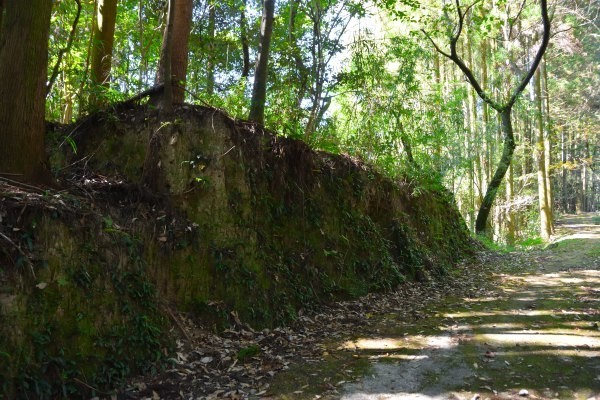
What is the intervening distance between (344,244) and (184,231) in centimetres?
374

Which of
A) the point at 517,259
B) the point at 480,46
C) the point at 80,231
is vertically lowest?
the point at 517,259

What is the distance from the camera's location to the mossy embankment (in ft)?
12.6

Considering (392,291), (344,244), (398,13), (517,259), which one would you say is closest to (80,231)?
(344,244)

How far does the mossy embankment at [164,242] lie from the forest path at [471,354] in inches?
55.9

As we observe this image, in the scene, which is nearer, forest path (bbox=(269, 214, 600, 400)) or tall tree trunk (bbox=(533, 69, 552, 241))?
forest path (bbox=(269, 214, 600, 400))

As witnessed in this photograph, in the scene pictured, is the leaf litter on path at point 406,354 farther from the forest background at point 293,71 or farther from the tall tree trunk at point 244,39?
the tall tree trunk at point 244,39

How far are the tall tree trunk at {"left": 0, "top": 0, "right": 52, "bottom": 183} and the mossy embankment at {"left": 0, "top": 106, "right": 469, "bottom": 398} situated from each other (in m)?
0.39

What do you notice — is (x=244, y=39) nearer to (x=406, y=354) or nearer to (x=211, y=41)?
(x=211, y=41)

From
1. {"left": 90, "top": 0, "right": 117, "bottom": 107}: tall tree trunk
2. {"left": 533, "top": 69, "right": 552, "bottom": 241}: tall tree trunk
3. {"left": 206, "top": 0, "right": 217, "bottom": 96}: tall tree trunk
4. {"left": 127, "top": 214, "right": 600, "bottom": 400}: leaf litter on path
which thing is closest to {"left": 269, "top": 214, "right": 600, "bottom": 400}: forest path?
{"left": 127, "top": 214, "right": 600, "bottom": 400}: leaf litter on path

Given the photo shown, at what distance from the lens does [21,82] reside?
14.6 feet

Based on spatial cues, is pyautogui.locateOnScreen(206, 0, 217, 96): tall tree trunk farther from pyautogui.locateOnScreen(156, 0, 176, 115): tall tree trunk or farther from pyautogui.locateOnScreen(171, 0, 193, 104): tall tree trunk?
pyautogui.locateOnScreen(156, 0, 176, 115): tall tree trunk

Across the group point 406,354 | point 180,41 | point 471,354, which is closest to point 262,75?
point 180,41

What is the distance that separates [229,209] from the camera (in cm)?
639

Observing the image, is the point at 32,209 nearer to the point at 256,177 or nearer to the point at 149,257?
the point at 149,257
